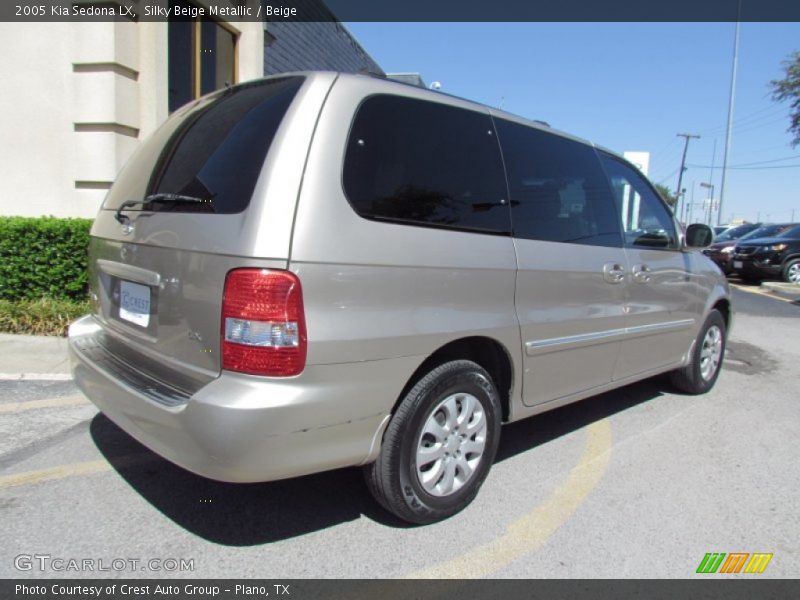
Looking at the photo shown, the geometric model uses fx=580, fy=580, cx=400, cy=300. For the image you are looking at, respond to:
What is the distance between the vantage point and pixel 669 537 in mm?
2768

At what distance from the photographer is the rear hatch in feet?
7.12

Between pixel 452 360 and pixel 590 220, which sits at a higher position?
pixel 590 220

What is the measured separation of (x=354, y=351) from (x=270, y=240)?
0.53 meters

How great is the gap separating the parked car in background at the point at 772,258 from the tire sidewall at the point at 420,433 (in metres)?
15.3

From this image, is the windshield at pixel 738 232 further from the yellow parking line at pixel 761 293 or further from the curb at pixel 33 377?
the curb at pixel 33 377

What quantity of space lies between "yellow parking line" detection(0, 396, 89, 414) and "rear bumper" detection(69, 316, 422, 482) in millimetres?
2076

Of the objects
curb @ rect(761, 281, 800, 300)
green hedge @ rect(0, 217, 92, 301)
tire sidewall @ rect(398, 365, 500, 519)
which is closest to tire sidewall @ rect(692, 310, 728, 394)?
tire sidewall @ rect(398, 365, 500, 519)

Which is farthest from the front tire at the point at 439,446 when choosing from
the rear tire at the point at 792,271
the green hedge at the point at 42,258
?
the rear tire at the point at 792,271

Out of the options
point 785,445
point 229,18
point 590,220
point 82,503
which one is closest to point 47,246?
point 82,503

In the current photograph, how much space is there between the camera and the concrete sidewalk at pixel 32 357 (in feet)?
15.1

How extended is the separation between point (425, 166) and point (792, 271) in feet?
52.4

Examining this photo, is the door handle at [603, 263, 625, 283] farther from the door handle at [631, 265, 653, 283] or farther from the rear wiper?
the rear wiper

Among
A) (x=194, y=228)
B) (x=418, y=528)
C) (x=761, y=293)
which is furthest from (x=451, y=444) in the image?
(x=761, y=293)

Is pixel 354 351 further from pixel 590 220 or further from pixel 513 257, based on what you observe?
pixel 590 220
